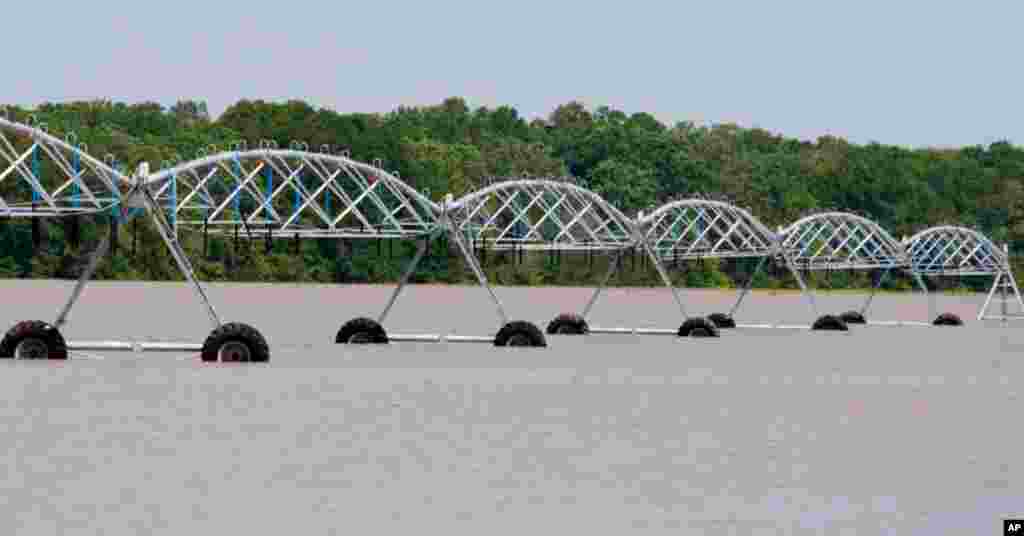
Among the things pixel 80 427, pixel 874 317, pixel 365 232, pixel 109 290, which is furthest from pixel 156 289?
pixel 80 427

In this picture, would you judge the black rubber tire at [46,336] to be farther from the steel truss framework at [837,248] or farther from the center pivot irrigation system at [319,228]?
the steel truss framework at [837,248]

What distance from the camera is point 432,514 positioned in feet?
103

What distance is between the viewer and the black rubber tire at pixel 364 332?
71.4 metres

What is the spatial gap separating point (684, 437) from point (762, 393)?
16.6 m

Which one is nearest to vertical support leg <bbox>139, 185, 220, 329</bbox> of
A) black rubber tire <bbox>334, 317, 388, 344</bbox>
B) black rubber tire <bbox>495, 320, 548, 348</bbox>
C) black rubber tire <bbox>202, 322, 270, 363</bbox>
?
black rubber tire <bbox>202, 322, 270, 363</bbox>

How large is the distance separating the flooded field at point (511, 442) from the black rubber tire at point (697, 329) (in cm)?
264

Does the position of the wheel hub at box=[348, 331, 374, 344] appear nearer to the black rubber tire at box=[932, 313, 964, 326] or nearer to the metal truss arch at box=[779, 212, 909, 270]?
the metal truss arch at box=[779, 212, 909, 270]

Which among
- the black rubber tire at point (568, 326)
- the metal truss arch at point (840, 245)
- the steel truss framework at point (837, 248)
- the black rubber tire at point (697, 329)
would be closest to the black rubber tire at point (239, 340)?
the black rubber tire at point (568, 326)

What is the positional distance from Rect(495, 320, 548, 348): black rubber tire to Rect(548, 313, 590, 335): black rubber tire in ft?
42.1

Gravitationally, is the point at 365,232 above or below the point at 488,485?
above

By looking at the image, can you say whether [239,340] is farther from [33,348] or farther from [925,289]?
[925,289]

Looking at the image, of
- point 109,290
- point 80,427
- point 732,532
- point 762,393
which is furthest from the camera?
point 109,290

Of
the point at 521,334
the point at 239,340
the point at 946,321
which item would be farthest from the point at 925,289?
the point at 239,340

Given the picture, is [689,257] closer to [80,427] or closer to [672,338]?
[672,338]
